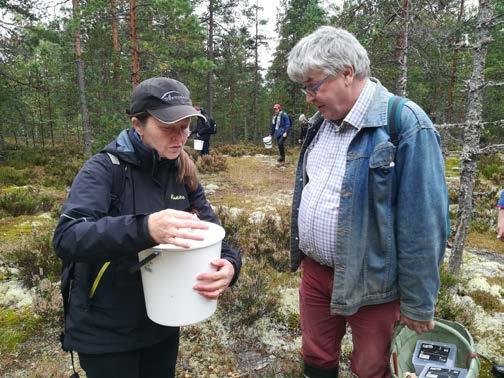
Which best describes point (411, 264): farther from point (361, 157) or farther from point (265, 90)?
point (265, 90)

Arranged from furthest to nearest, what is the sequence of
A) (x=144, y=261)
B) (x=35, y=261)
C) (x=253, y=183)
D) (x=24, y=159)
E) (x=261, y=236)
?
(x=24, y=159), (x=253, y=183), (x=261, y=236), (x=35, y=261), (x=144, y=261)

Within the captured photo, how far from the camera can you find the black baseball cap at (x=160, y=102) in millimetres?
1601

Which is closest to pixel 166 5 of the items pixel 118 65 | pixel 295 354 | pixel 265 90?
pixel 118 65

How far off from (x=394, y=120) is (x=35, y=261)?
13.8 ft

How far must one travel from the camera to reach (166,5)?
8.16 m

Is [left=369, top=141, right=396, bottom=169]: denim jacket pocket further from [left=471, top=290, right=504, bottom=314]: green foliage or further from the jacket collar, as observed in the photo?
[left=471, top=290, right=504, bottom=314]: green foliage

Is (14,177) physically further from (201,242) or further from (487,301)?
(487,301)

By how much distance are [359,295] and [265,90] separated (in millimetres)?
33482

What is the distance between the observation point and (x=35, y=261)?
14.1 ft

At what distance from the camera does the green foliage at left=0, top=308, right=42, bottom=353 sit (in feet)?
10.6

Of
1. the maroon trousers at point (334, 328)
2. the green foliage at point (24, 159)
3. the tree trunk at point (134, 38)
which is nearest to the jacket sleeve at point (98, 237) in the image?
the maroon trousers at point (334, 328)

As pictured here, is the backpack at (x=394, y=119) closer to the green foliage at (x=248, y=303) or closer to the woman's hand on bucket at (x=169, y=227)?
the woman's hand on bucket at (x=169, y=227)

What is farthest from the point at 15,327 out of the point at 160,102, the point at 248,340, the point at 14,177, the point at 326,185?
the point at 14,177

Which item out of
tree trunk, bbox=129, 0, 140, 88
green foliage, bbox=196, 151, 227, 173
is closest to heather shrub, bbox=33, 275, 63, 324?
tree trunk, bbox=129, 0, 140, 88
